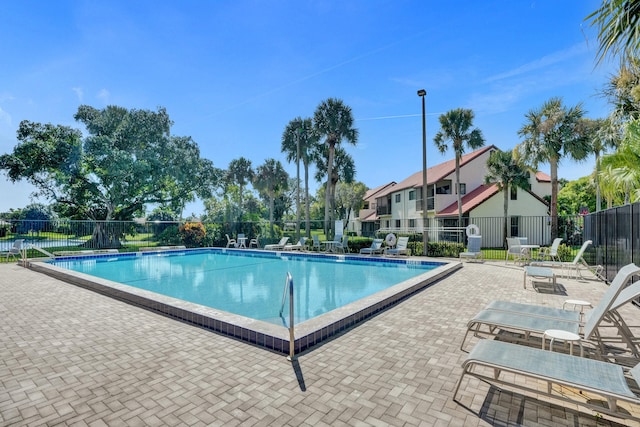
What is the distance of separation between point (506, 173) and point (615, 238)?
14140 millimetres

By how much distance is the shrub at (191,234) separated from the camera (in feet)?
63.2

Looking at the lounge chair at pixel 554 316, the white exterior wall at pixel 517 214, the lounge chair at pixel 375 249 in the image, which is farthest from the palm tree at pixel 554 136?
the lounge chair at pixel 554 316

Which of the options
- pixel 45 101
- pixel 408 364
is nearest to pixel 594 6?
pixel 408 364

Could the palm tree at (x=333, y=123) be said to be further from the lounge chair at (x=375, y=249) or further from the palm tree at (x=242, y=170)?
the palm tree at (x=242, y=170)

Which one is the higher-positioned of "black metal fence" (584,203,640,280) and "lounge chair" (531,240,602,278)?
"black metal fence" (584,203,640,280)

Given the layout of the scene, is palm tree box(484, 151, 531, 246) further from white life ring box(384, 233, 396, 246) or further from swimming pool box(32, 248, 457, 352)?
swimming pool box(32, 248, 457, 352)

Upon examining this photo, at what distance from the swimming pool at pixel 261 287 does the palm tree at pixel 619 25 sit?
446 cm

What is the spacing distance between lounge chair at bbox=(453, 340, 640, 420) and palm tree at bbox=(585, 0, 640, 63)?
343 centimetres

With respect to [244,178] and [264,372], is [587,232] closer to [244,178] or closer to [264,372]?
[264,372]

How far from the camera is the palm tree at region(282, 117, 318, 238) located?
77.1 feet

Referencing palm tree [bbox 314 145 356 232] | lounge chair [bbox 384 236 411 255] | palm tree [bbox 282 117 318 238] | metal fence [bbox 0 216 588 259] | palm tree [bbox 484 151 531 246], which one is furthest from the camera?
palm tree [bbox 314 145 356 232]

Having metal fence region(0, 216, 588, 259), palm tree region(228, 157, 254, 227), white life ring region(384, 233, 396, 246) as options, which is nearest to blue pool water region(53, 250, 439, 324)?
white life ring region(384, 233, 396, 246)

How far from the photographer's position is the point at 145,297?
5582mm

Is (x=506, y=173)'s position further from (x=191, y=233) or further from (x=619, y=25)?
(x=191, y=233)
